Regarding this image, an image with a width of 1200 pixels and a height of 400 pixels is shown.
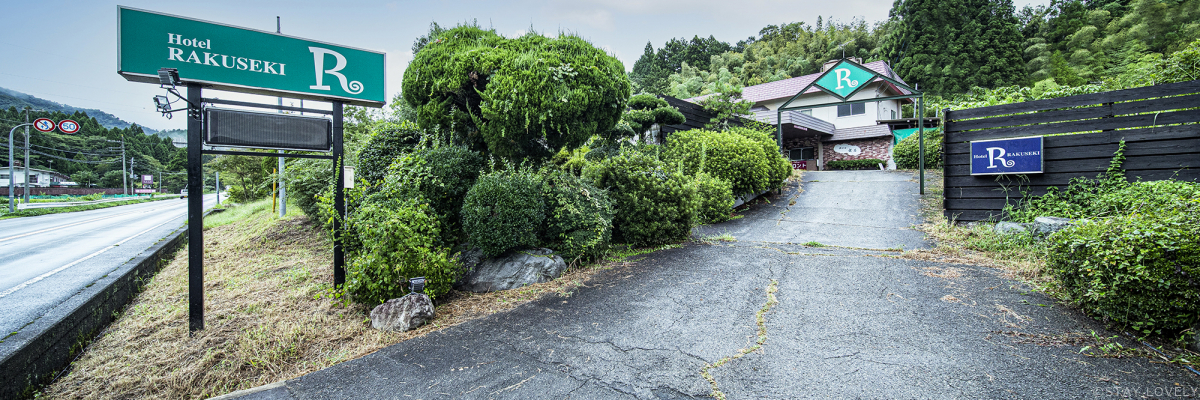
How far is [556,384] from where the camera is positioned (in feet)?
8.68

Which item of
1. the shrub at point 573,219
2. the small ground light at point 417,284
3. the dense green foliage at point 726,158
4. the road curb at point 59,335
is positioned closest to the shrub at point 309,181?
the road curb at point 59,335

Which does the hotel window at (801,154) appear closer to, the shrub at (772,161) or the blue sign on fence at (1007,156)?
the shrub at (772,161)

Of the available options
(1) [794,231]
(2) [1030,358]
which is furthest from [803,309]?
(1) [794,231]

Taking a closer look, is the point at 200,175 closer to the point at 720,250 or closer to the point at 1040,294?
the point at 720,250

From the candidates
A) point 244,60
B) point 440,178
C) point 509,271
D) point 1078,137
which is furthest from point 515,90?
point 1078,137

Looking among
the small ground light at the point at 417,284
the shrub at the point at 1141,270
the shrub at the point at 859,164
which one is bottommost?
the small ground light at the point at 417,284

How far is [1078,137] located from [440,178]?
855 cm

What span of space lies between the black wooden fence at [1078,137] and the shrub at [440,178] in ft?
24.7

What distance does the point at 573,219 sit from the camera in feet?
17.1

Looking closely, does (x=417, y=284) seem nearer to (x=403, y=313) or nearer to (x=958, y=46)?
(x=403, y=313)

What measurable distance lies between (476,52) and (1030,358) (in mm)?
5454

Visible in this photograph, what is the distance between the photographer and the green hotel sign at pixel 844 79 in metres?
10.4

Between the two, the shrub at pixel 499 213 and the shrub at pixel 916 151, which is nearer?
the shrub at pixel 499 213

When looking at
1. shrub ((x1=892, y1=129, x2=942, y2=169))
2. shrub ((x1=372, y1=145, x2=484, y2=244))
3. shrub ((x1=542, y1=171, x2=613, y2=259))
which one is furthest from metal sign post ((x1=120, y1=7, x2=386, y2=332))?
shrub ((x1=892, y1=129, x2=942, y2=169))
